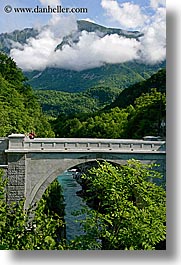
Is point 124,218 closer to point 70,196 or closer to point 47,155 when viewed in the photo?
point 47,155

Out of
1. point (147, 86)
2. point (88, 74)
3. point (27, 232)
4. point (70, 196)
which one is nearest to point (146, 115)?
point (147, 86)

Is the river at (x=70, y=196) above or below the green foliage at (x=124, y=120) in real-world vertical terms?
below

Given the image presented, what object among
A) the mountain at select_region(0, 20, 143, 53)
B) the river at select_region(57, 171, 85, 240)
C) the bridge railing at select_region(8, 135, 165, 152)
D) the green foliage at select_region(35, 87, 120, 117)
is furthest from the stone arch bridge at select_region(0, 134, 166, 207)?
the mountain at select_region(0, 20, 143, 53)

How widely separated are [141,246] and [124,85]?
14.0 feet

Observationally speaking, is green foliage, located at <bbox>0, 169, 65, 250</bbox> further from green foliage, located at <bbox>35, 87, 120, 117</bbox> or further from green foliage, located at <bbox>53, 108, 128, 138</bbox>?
green foliage, located at <bbox>53, 108, 128, 138</bbox>

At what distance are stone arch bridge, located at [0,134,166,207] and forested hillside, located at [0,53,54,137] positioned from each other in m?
1.80

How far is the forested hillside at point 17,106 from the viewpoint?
9.15 m

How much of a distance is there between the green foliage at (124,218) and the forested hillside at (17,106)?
4517mm

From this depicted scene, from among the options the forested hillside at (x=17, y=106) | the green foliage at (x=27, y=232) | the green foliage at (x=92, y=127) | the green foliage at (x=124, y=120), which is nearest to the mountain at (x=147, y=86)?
the green foliage at (x=124, y=120)

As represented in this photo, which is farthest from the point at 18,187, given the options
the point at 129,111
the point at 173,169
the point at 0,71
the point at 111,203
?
the point at 129,111

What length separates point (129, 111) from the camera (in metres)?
13.1

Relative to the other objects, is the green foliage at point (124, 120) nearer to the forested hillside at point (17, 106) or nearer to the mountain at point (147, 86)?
the mountain at point (147, 86)

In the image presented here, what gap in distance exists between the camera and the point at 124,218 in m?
4.25

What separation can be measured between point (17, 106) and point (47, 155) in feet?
13.0
